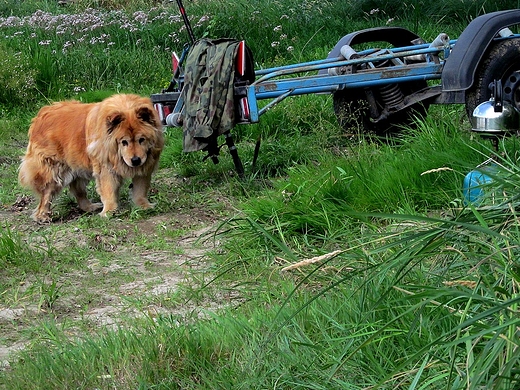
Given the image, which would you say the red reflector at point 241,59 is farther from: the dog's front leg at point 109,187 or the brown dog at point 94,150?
the dog's front leg at point 109,187

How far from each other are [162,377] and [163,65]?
854 centimetres

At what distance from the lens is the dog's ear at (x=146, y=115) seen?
6.75 m

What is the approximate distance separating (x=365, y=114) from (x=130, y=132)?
6.66 feet

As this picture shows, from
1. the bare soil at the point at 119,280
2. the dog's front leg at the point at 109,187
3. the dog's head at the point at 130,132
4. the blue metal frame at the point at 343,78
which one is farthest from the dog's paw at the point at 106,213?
the blue metal frame at the point at 343,78

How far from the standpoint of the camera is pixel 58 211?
7359 mm

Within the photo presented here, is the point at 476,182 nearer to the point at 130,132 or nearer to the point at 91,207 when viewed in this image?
the point at 130,132

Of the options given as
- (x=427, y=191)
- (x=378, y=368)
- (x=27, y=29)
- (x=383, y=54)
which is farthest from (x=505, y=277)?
(x=27, y=29)

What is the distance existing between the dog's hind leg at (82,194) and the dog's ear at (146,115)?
37.8 inches

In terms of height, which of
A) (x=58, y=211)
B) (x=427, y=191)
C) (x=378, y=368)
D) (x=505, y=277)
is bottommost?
(x=58, y=211)

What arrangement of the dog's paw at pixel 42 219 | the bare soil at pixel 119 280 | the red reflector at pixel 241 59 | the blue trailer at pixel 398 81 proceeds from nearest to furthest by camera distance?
the bare soil at pixel 119 280
the blue trailer at pixel 398 81
the red reflector at pixel 241 59
the dog's paw at pixel 42 219

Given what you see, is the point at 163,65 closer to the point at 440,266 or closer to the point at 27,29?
the point at 27,29

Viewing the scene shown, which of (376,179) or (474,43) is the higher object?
(474,43)

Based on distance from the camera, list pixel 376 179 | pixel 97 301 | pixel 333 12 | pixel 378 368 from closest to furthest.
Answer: pixel 378 368 < pixel 97 301 < pixel 376 179 < pixel 333 12

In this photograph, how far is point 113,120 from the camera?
667 cm
